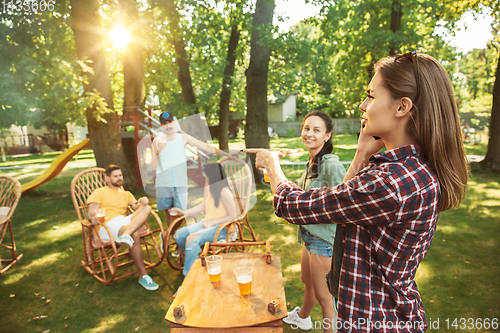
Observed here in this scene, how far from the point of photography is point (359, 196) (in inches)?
34.6

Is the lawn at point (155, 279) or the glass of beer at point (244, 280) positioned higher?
the glass of beer at point (244, 280)

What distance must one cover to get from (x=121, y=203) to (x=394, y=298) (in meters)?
3.74

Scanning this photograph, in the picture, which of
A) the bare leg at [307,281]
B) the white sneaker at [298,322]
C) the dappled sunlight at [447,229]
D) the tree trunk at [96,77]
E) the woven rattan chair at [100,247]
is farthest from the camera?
the tree trunk at [96,77]

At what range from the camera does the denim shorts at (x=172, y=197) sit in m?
3.94

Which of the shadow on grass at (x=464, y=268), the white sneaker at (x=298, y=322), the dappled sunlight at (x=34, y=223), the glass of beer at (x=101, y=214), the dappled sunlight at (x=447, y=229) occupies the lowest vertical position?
the shadow on grass at (x=464, y=268)

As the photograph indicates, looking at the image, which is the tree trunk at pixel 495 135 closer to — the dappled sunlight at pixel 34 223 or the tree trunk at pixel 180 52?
the tree trunk at pixel 180 52

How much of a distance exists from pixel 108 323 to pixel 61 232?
343 centimetres

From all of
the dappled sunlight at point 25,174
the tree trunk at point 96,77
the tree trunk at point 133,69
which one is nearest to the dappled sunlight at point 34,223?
the tree trunk at point 96,77

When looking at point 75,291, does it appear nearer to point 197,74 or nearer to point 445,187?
point 445,187

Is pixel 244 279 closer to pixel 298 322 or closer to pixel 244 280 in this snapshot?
pixel 244 280

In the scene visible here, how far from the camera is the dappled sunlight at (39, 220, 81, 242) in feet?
17.8

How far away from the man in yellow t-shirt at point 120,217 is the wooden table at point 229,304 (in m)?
1.64

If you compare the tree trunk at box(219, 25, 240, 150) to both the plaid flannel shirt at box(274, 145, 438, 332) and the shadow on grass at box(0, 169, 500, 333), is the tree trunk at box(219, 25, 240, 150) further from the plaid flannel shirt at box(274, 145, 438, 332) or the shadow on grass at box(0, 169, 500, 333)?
the plaid flannel shirt at box(274, 145, 438, 332)

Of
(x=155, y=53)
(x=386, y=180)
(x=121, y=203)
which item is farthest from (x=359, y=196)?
(x=155, y=53)
